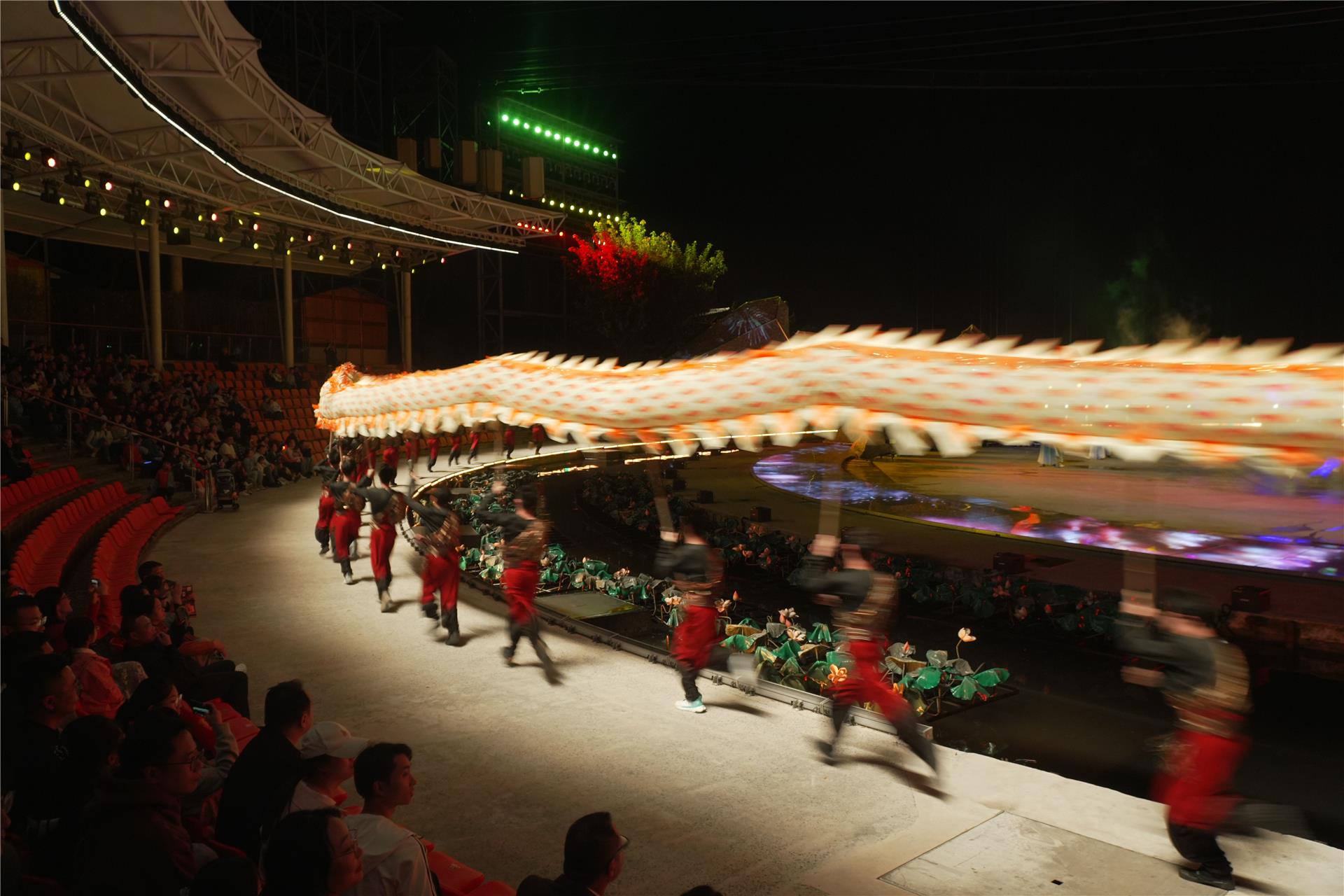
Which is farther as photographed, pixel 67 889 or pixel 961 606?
pixel 961 606

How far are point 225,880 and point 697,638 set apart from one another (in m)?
4.79

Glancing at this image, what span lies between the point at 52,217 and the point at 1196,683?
26.3 meters

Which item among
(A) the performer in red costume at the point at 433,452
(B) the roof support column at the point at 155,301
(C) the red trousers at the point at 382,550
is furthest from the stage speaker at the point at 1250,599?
(B) the roof support column at the point at 155,301

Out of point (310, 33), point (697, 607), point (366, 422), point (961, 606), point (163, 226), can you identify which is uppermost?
point (310, 33)

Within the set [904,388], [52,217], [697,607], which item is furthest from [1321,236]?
[52,217]

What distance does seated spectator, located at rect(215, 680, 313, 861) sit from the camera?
11.4 ft

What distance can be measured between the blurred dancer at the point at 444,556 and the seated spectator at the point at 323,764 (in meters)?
5.58

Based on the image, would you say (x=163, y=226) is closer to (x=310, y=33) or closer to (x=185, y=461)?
(x=185, y=461)

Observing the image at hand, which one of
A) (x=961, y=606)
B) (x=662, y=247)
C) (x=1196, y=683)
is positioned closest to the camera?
(x=1196, y=683)

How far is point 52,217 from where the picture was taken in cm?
2217

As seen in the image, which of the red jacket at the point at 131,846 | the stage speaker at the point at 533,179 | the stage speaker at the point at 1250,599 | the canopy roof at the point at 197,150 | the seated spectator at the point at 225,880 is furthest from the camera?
the stage speaker at the point at 533,179

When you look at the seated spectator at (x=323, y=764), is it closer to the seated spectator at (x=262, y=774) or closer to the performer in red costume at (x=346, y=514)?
the seated spectator at (x=262, y=774)

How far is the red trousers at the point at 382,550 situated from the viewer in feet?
34.8

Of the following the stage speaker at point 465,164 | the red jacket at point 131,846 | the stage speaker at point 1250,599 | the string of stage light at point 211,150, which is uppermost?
the stage speaker at point 465,164
